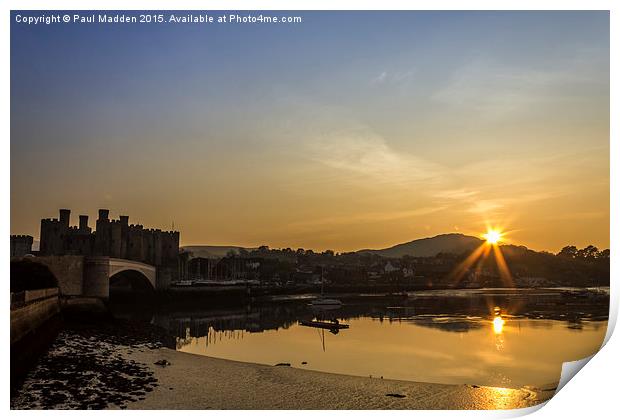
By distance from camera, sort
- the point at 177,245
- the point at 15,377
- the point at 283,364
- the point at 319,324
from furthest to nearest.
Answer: the point at 319,324 → the point at 177,245 → the point at 283,364 → the point at 15,377

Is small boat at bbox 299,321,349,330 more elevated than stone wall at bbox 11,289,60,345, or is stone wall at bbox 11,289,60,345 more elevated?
stone wall at bbox 11,289,60,345

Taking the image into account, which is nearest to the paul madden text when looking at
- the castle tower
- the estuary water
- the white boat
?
the castle tower

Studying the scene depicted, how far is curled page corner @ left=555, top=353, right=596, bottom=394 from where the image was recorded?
9.27 meters

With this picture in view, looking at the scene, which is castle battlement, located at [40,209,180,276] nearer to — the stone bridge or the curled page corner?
the stone bridge

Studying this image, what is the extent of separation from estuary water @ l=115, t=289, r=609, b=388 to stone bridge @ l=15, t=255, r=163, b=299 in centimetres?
198

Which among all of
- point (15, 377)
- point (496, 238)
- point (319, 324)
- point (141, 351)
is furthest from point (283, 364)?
point (319, 324)

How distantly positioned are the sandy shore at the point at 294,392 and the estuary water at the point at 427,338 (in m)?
1.10

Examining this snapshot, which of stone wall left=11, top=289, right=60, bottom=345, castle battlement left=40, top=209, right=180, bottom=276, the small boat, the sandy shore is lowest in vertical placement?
the sandy shore

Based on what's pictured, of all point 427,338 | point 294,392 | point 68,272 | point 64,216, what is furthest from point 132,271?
point 427,338

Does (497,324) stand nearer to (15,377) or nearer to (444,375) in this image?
(444,375)

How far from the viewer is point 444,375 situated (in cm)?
1159

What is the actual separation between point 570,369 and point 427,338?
698 cm

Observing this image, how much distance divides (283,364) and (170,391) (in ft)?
13.1

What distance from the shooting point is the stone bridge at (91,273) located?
→ 13.1 m
